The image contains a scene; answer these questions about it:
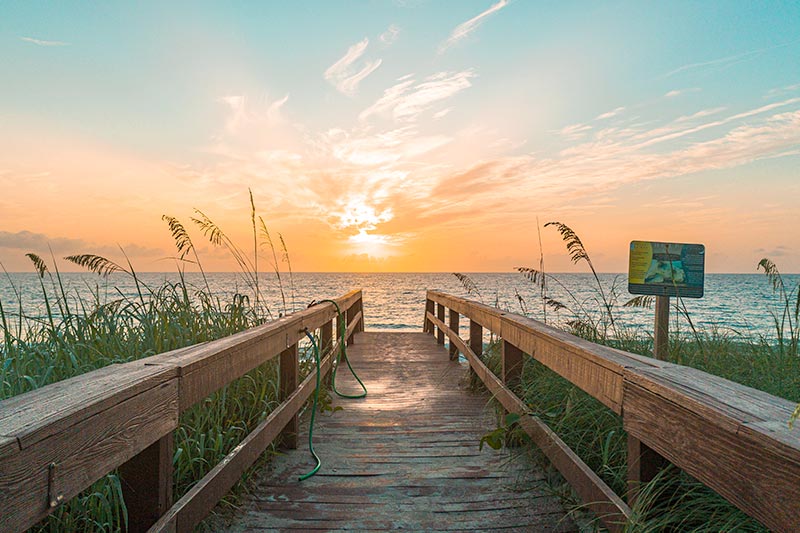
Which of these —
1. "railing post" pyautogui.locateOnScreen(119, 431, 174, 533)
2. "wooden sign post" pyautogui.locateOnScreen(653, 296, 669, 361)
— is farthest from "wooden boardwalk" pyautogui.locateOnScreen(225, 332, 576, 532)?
"wooden sign post" pyautogui.locateOnScreen(653, 296, 669, 361)

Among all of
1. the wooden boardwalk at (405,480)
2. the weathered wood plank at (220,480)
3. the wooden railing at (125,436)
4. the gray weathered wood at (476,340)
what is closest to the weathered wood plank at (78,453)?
the wooden railing at (125,436)

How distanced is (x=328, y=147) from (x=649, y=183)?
9496mm

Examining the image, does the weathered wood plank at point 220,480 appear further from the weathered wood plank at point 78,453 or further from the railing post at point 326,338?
the railing post at point 326,338

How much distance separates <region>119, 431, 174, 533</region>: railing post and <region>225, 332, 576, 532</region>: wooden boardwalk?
2.44ft

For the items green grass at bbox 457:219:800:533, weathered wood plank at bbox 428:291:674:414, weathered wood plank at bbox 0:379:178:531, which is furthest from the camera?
weathered wood plank at bbox 428:291:674:414

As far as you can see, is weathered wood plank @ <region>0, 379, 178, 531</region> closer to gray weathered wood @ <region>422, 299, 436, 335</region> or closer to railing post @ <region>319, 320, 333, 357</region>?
railing post @ <region>319, 320, 333, 357</region>

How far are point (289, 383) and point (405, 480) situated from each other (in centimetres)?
103

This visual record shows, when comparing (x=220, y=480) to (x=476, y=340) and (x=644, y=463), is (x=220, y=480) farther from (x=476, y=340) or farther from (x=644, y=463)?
(x=476, y=340)

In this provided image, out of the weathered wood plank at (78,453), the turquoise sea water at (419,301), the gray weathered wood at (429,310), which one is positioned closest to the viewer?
the weathered wood plank at (78,453)

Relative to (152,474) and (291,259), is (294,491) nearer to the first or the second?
(152,474)

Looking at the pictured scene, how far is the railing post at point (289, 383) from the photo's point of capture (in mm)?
3258

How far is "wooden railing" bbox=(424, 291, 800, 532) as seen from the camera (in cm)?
95

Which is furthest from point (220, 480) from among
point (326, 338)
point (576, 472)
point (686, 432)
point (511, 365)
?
point (326, 338)

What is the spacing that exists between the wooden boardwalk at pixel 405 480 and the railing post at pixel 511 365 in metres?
0.51
